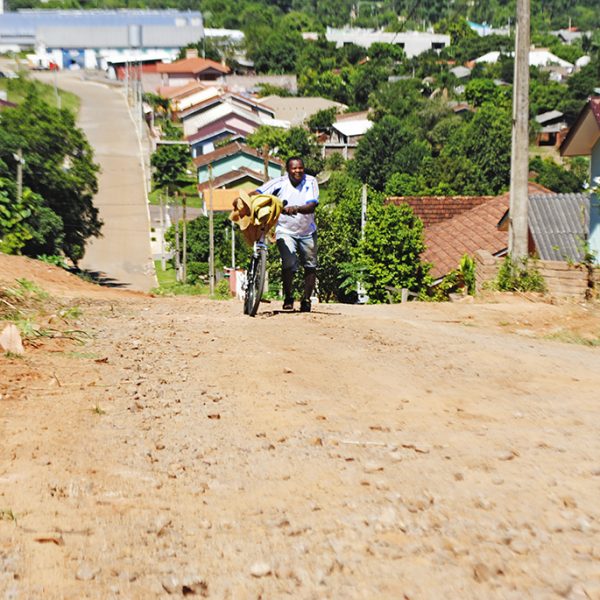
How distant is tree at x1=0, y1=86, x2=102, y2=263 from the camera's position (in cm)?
3766

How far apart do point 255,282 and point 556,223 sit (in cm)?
1372

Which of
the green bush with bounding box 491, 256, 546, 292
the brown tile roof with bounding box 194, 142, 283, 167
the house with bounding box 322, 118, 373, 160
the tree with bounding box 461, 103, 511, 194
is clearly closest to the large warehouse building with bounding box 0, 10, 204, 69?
the house with bounding box 322, 118, 373, 160

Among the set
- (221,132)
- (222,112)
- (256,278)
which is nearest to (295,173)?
(256,278)

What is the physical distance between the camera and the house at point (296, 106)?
4010 inches

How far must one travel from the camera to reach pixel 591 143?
2017cm

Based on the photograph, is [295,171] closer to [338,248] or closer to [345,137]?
[338,248]

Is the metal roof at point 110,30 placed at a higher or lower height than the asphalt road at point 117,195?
higher

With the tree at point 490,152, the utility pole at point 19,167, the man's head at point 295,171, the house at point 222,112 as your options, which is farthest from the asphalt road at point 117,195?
the man's head at point 295,171

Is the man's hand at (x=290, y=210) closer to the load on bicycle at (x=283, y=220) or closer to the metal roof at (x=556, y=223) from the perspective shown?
the load on bicycle at (x=283, y=220)

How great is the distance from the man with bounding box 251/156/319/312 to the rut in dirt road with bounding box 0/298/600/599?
2.60 metres

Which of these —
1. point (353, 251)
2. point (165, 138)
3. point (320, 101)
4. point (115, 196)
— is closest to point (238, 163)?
point (115, 196)

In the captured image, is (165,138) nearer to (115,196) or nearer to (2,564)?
(115,196)

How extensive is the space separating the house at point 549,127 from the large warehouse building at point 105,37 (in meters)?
68.1

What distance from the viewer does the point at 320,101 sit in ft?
354
